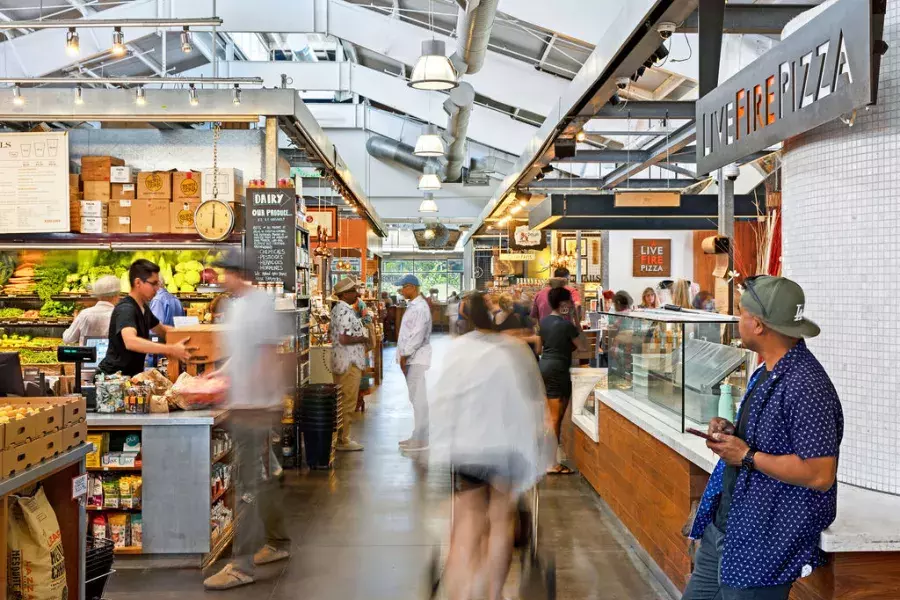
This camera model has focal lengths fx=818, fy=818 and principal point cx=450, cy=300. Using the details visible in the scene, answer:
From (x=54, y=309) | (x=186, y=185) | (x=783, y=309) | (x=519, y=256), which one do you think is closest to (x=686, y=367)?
(x=783, y=309)

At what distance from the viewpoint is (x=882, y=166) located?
3.24 metres

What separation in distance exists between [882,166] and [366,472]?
563 centimetres

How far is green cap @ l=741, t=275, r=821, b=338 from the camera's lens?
2590 mm

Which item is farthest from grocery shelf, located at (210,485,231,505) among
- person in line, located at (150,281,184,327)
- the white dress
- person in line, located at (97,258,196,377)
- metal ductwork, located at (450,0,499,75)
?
metal ductwork, located at (450,0,499,75)

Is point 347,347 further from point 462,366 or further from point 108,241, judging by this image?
point 462,366

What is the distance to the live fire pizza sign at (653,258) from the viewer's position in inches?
651

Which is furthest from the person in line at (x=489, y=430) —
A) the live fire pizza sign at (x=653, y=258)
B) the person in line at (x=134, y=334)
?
the live fire pizza sign at (x=653, y=258)

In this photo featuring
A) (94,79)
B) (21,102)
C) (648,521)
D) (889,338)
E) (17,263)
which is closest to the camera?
(889,338)

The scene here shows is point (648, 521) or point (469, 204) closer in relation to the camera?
point (648, 521)

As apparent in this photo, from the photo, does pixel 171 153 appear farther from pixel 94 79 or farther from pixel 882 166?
pixel 882 166

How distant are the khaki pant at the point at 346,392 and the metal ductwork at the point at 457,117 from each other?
482 centimetres

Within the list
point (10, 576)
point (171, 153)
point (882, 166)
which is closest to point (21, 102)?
point (171, 153)

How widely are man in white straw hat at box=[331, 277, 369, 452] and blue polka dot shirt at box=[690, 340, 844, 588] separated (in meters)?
6.22

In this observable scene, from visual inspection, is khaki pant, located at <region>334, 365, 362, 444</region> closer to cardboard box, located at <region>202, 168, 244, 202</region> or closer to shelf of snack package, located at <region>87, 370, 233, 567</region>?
cardboard box, located at <region>202, 168, 244, 202</region>
